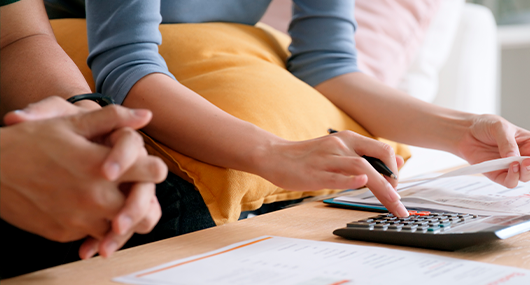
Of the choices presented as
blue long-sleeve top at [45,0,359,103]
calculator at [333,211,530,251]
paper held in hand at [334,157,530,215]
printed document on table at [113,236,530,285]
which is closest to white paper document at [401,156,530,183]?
paper held in hand at [334,157,530,215]

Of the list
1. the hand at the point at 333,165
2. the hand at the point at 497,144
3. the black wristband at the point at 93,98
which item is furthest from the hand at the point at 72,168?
the hand at the point at 497,144

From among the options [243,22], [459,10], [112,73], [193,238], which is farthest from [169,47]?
[459,10]

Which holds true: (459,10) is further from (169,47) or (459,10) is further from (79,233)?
(79,233)

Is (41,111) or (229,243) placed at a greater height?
(41,111)

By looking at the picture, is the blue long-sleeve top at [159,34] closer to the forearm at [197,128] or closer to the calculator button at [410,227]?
the forearm at [197,128]

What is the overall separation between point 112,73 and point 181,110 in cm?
13

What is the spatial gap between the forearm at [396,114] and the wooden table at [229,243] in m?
0.31

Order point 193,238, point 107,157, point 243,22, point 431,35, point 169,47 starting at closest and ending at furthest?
point 107,157 < point 193,238 < point 169,47 < point 243,22 < point 431,35

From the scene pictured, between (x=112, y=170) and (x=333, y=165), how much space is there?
0.29m

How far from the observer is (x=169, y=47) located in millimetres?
802

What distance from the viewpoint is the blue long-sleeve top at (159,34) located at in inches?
26.6

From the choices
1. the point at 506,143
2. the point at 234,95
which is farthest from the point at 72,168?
the point at 506,143

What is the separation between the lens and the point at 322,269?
0.38 metres

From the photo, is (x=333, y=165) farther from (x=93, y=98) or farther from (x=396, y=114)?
(x=396, y=114)
